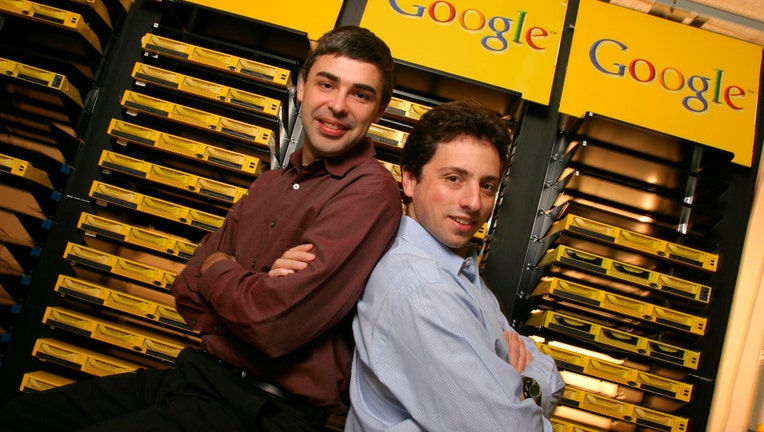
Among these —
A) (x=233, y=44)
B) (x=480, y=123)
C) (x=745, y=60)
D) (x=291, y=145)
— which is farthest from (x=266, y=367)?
(x=745, y=60)

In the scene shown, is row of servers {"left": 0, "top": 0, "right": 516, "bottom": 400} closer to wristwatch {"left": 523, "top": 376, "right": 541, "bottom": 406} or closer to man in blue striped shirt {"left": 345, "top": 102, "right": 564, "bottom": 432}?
man in blue striped shirt {"left": 345, "top": 102, "right": 564, "bottom": 432}

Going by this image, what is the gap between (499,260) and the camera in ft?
8.93

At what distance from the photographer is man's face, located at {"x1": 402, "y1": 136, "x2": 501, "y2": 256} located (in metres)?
1.43

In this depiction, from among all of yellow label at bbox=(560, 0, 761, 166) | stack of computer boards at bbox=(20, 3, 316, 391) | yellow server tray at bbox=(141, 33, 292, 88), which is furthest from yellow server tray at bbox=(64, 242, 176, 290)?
yellow label at bbox=(560, 0, 761, 166)

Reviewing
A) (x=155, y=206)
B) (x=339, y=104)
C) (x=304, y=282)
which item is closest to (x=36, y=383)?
(x=155, y=206)

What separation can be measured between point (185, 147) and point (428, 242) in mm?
1620

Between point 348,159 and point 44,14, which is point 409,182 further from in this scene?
point 44,14

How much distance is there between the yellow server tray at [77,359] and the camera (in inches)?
91.0

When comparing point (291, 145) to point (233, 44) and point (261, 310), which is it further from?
point (261, 310)

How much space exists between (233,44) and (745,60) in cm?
309

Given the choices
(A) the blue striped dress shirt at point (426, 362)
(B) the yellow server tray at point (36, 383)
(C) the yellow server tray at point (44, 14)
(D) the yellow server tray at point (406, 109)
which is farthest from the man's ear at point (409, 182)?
(C) the yellow server tray at point (44, 14)

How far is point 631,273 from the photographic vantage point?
8.20ft

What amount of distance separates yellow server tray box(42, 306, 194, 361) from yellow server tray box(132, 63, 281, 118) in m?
1.27

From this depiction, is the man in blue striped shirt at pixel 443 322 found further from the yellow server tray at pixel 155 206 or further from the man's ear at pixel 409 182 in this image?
the yellow server tray at pixel 155 206
